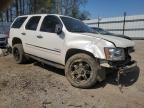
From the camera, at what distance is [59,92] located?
16.2ft

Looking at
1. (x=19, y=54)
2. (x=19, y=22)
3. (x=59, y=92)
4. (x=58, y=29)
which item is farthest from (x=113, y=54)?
(x=19, y=22)

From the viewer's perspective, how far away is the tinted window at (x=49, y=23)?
6.19m

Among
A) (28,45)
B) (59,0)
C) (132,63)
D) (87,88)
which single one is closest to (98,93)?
(87,88)

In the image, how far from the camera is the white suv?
493 centimetres

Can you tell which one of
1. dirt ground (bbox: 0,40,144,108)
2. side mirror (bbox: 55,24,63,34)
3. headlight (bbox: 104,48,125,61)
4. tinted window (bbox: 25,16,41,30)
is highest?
tinted window (bbox: 25,16,41,30)

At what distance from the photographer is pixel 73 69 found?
18.0 ft

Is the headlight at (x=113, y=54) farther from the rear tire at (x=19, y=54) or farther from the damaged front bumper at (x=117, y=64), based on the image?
the rear tire at (x=19, y=54)

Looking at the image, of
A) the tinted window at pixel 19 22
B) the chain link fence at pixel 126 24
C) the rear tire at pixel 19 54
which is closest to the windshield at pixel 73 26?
the tinted window at pixel 19 22

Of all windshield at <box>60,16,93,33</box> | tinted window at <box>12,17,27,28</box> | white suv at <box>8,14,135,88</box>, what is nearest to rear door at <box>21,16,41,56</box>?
white suv at <box>8,14,135,88</box>

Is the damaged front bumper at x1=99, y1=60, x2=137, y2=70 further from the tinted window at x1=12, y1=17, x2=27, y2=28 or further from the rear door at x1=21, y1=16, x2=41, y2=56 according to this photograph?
the tinted window at x1=12, y1=17, x2=27, y2=28

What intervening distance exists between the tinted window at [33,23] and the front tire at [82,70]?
2.13 m

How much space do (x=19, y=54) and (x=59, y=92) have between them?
329 cm

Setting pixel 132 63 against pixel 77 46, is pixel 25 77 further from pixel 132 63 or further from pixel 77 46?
pixel 132 63

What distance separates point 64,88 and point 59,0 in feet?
124
